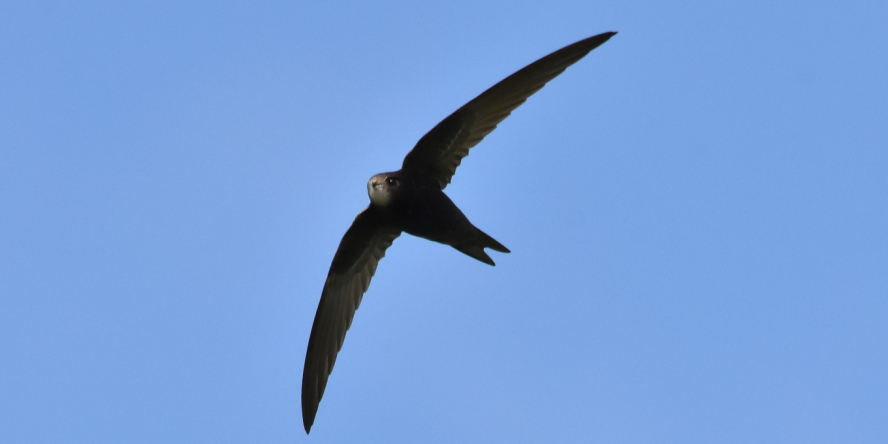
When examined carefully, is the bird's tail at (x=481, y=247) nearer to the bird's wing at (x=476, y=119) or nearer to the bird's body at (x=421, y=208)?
the bird's body at (x=421, y=208)

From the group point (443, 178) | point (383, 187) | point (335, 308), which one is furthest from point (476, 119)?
point (335, 308)

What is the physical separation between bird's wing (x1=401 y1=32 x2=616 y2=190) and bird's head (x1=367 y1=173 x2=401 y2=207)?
0.28 meters

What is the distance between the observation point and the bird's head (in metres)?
9.42

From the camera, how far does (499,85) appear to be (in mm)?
9516

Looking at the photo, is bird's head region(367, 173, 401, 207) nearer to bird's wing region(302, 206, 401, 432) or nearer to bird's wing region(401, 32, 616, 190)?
bird's wing region(401, 32, 616, 190)

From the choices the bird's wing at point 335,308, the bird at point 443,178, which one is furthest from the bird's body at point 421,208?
the bird's wing at point 335,308

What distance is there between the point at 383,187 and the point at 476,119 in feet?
3.53

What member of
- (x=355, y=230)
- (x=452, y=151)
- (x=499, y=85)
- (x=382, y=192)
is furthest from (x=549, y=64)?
(x=355, y=230)

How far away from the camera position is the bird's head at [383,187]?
9.42m

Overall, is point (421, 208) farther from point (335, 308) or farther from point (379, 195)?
point (335, 308)

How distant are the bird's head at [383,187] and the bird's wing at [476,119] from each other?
0.28 m

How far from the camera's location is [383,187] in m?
9.43

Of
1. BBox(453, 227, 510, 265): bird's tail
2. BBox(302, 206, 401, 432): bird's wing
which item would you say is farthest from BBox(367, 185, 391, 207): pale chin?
BBox(302, 206, 401, 432): bird's wing

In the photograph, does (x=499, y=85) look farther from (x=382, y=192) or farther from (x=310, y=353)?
(x=310, y=353)
